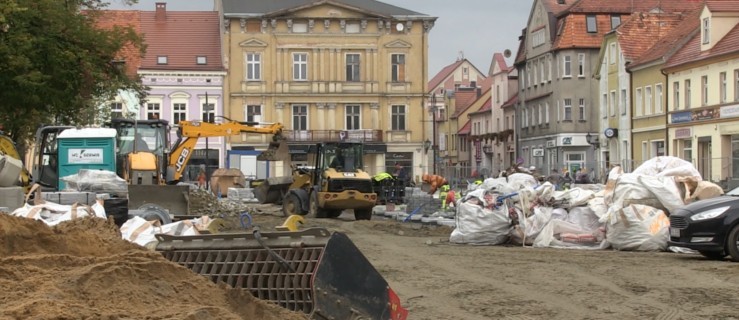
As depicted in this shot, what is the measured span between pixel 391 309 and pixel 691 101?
4436cm

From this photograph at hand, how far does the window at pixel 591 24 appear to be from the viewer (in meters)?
69.6

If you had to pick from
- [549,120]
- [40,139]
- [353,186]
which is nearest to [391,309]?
[40,139]

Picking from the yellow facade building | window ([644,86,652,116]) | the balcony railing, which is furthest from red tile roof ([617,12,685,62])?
the balcony railing

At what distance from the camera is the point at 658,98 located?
54.6 metres

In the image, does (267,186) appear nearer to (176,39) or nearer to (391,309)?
(391,309)

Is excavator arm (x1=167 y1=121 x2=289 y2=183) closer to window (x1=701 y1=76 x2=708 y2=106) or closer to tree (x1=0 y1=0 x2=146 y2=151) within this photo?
tree (x1=0 y1=0 x2=146 y2=151)

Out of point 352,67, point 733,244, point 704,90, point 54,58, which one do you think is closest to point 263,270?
point 733,244

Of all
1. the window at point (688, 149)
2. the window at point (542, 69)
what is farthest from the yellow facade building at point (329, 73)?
the window at point (688, 149)

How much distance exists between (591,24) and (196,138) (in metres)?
40.3

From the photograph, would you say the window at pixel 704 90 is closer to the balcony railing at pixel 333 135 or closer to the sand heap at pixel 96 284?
the balcony railing at pixel 333 135

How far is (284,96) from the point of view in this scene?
76.2 metres

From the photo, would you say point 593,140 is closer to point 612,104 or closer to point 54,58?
point 612,104

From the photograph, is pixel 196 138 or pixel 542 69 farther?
pixel 542 69

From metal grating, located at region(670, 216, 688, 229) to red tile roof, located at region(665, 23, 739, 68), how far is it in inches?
1098
